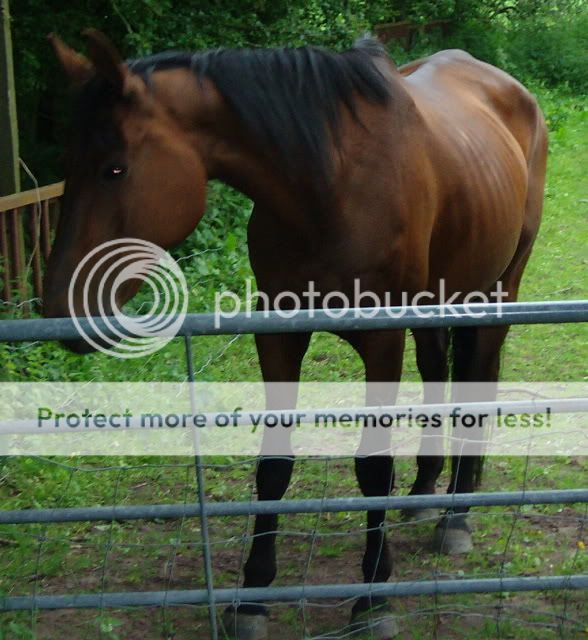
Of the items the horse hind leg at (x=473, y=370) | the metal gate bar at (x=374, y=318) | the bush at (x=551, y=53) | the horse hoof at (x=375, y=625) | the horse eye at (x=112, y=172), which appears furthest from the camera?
the bush at (x=551, y=53)

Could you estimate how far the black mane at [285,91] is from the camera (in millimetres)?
2986

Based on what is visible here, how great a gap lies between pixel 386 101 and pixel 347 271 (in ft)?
2.09

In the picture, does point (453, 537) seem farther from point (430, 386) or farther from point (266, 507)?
point (266, 507)

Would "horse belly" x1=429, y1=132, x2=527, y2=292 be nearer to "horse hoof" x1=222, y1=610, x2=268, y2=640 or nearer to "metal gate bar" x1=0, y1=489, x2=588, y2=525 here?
"metal gate bar" x1=0, y1=489, x2=588, y2=525

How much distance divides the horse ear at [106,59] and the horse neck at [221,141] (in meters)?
0.15

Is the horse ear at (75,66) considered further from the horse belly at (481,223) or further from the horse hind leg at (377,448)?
the horse belly at (481,223)

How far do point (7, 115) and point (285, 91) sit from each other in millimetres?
3329

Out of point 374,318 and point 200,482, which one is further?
point 200,482

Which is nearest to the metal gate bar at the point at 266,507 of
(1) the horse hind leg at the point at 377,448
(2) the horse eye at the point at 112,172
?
(1) the horse hind leg at the point at 377,448

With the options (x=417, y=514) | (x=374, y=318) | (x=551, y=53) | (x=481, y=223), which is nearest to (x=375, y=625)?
(x=417, y=514)

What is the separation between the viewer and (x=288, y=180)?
10.1 feet

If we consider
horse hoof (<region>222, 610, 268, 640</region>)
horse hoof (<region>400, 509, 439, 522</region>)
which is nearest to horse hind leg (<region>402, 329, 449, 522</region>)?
horse hoof (<region>400, 509, 439, 522</region>)

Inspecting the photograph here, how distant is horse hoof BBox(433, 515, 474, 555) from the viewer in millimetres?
3863

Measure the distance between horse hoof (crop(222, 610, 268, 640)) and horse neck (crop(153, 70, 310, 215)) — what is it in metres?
1.36
